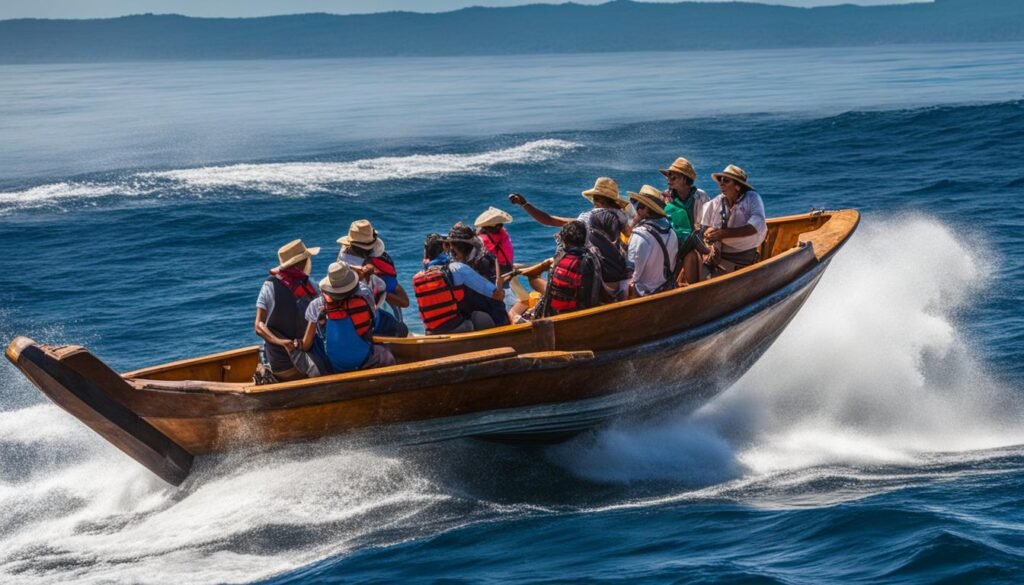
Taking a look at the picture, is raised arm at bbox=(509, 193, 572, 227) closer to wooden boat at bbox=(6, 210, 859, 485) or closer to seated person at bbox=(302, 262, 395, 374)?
wooden boat at bbox=(6, 210, 859, 485)

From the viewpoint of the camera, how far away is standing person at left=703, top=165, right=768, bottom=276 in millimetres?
9922

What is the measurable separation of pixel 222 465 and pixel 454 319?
197 centimetres

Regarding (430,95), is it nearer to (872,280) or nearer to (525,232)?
(525,232)

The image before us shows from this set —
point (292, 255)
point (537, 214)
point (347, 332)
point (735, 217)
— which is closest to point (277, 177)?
point (537, 214)

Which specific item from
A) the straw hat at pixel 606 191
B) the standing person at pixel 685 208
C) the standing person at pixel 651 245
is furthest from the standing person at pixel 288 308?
the standing person at pixel 685 208

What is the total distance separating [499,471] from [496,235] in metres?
1.95

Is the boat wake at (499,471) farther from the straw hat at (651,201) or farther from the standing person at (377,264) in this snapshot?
the straw hat at (651,201)

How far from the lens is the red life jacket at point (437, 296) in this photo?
28.7 feet

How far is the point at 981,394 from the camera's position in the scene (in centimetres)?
1083

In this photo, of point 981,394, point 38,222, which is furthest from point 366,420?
point 38,222

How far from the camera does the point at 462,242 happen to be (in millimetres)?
8812

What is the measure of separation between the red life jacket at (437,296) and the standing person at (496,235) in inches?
26.0

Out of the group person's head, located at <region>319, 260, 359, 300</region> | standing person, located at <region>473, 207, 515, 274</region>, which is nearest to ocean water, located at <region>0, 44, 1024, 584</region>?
person's head, located at <region>319, 260, 359, 300</region>

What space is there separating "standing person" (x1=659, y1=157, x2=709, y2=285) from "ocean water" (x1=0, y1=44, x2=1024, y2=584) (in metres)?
1.31
